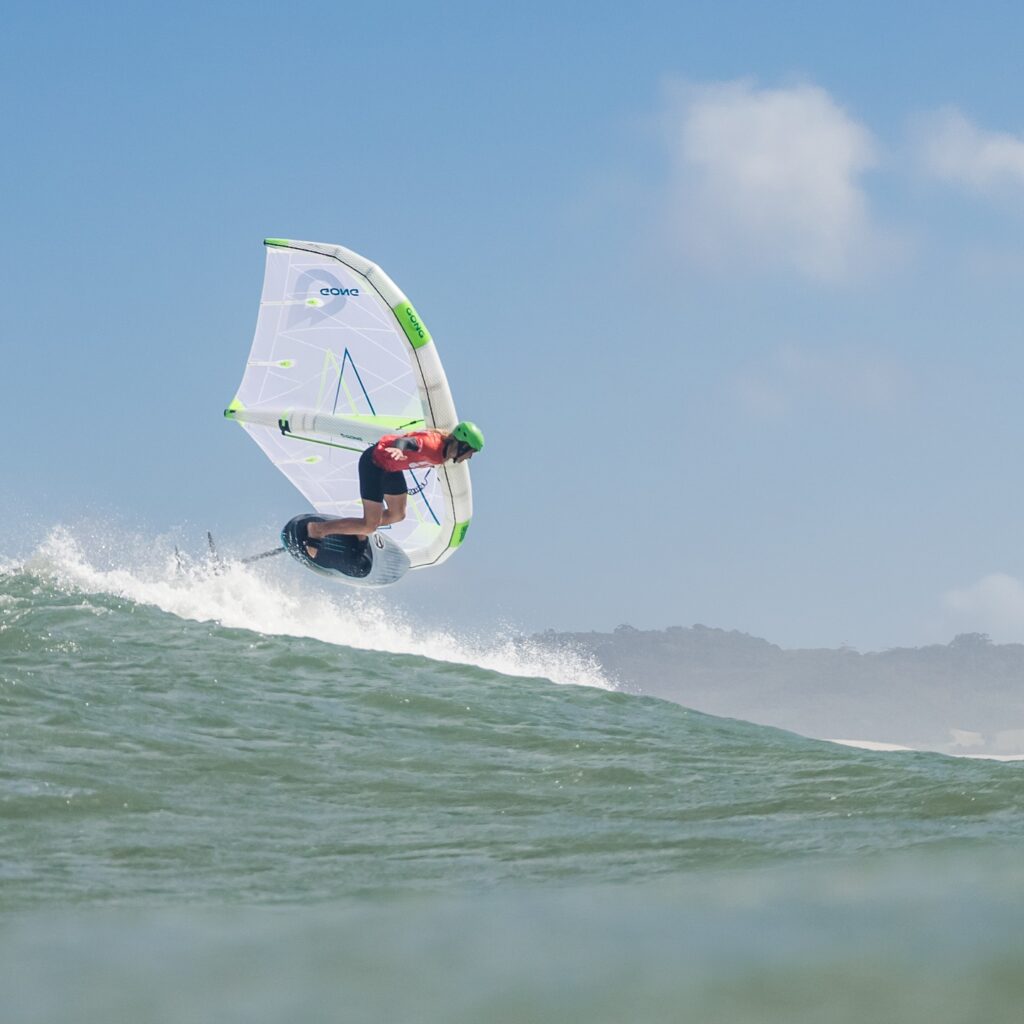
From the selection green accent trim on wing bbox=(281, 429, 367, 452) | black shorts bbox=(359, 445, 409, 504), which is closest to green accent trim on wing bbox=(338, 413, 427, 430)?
green accent trim on wing bbox=(281, 429, 367, 452)

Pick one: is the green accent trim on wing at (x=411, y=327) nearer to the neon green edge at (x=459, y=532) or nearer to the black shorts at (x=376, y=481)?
the black shorts at (x=376, y=481)

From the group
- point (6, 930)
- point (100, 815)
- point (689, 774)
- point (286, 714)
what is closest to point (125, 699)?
point (286, 714)

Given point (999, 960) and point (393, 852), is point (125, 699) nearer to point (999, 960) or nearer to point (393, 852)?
point (393, 852)

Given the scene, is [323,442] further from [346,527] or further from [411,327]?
[411,327]

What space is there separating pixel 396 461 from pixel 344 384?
1795 millimetres

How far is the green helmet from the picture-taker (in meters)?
13.0

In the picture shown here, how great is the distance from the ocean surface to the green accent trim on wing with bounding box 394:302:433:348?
5098 millimetres

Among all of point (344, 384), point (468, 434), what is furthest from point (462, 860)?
point (344, 384)

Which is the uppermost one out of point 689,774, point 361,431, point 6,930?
point 361,431

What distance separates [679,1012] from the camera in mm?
2783

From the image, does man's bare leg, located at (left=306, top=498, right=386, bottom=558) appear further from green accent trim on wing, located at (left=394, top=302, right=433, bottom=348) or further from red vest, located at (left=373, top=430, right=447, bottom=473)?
green accent trim on wing, located at (left=394, top=302, right=433, bottom=348)

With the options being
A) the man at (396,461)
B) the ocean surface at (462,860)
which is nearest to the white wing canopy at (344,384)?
the man at (396,461)

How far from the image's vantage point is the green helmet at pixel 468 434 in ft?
42.6

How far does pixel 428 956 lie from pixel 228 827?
238 cm
